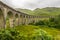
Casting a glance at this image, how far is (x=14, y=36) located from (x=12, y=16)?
4018 centimetres

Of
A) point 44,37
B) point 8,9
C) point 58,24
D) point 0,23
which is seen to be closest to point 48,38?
point 44,37

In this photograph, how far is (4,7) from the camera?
62406mm

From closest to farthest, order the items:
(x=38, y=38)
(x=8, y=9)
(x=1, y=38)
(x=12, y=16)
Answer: (x=1, y=38) → (x=38, y=38) → (x=8, y=9) → (x=12, y=16)

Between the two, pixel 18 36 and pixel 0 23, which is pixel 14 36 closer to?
pixel 18 36

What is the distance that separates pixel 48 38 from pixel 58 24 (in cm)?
5803

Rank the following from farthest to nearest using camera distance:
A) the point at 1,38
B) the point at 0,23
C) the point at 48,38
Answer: the point at 0,23 → the point at 48,38 → the point at 1,38

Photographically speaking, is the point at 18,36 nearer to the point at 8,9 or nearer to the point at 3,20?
the point at 3,20

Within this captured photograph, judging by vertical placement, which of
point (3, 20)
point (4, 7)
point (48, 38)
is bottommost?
point (48, 38)

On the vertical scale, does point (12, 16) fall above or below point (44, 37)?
above

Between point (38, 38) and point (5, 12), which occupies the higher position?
point (5, 12)

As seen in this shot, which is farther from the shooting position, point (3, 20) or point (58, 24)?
point (58, 24)

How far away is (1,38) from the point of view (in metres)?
33.3

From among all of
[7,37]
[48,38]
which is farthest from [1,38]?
[48,38]

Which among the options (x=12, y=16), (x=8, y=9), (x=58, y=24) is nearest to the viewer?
(x=8, y=9)
